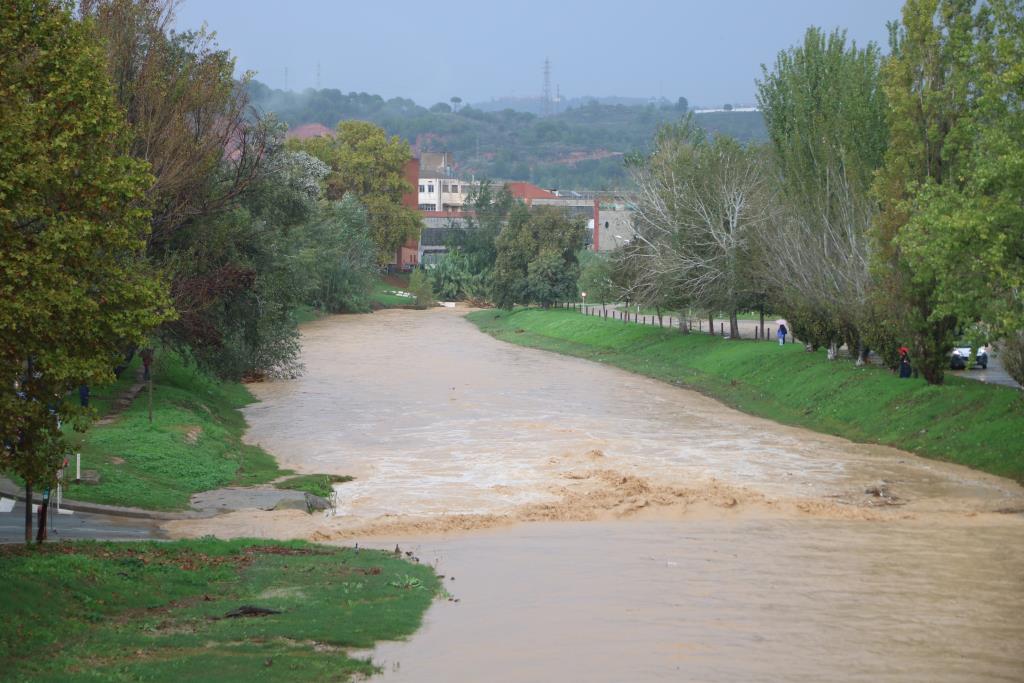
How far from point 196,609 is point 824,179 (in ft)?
115

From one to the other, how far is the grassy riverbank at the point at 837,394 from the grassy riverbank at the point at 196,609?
19.5 m

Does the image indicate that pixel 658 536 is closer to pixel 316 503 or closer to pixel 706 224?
pixel 316 503

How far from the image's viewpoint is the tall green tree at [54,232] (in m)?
15.2

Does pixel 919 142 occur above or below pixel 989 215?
above

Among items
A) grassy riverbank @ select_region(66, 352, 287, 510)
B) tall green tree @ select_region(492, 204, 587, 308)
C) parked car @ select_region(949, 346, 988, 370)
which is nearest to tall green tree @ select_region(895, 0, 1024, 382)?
parked car @ select_region(949, 346, 988, 370)

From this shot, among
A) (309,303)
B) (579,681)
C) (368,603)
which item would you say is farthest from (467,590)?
(309,303)

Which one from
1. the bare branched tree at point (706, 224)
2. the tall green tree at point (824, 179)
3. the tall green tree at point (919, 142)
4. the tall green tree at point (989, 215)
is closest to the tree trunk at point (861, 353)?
the tall green tree at point (824, 179)

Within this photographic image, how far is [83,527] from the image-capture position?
23.3 meters

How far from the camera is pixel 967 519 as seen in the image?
27.4 meters

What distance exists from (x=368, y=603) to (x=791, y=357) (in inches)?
1431

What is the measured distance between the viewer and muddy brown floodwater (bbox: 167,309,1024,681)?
56.6 ft

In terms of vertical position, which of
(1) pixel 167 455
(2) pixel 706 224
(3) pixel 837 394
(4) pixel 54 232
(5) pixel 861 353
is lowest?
(1) pixel 167 455

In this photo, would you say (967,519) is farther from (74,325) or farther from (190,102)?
(190,102)

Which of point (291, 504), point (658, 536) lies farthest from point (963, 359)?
point (291, 504)
